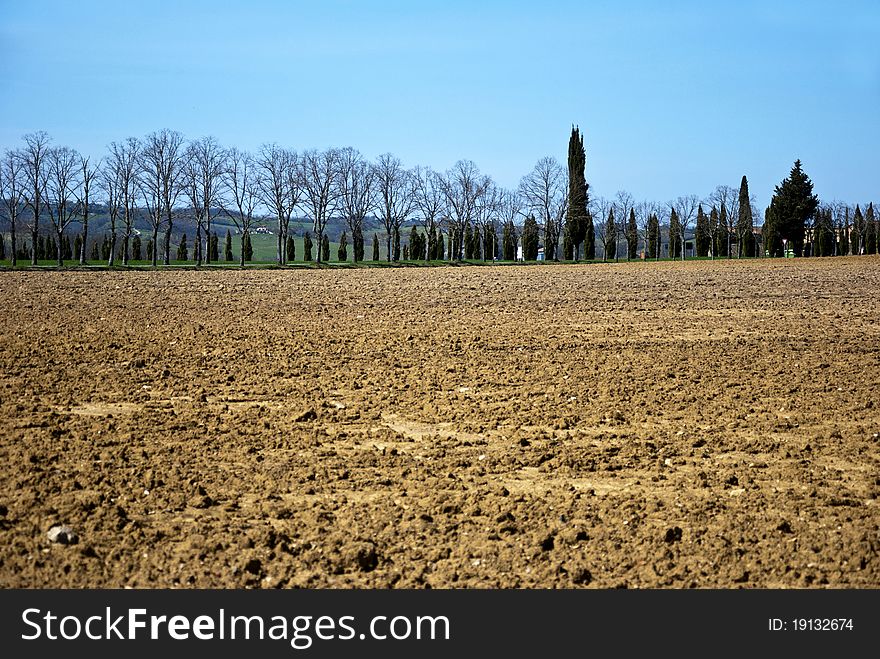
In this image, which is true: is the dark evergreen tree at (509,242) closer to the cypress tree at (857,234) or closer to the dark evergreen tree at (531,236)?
the dark evergreen tree at (531,236)

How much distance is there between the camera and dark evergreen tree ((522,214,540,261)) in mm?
92312

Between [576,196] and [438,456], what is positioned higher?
[576,196]

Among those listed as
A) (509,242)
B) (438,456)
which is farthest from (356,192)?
(438,456)

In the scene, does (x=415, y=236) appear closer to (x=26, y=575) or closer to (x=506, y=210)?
(x=506, y=210)

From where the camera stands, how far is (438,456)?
7.30 m

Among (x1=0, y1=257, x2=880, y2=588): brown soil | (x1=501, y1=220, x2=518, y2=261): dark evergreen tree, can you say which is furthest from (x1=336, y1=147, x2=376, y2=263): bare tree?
(x1=0, y1=257, x2=880, y2=588): brown soil

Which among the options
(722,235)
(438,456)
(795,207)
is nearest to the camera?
(438,456)

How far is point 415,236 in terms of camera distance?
3634 inches

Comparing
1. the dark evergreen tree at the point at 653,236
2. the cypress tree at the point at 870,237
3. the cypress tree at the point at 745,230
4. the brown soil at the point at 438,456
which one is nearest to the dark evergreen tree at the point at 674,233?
the dark evergreen tree at the point at 653,236

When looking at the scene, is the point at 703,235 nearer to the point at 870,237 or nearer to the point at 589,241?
the point at 589,241

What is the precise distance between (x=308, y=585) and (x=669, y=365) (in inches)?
326

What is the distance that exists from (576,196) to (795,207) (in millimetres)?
19834

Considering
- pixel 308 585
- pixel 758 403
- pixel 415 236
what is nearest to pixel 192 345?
pixel 758 403

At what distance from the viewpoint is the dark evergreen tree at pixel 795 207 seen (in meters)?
79.4
